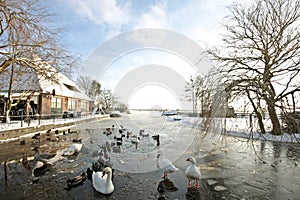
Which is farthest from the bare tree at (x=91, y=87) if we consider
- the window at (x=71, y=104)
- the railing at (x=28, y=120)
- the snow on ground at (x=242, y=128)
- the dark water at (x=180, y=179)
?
the dark water at (x=180, y=179)

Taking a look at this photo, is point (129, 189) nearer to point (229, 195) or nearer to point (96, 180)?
point (96, 180)

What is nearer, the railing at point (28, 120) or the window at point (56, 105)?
the railing at point (28, 120)

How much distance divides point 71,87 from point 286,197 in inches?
1213

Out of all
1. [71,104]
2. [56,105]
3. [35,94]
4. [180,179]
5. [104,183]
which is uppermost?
[35,94]

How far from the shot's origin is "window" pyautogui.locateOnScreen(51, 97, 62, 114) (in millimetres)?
23547

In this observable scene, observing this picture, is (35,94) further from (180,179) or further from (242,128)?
(242,128)

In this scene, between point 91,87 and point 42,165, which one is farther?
point 91,87

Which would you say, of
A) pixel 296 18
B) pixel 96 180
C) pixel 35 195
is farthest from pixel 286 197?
pixel 296 18

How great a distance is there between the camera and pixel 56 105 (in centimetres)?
2436

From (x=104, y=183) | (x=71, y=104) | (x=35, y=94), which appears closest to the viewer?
A: (x=104, y=183)

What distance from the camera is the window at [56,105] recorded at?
23547mm

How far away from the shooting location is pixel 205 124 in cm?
475

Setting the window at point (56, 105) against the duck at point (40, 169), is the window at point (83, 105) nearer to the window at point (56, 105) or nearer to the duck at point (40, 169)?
the window at point (56, 105)

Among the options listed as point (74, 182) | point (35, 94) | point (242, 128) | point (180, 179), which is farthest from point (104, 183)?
point (35, 94)
